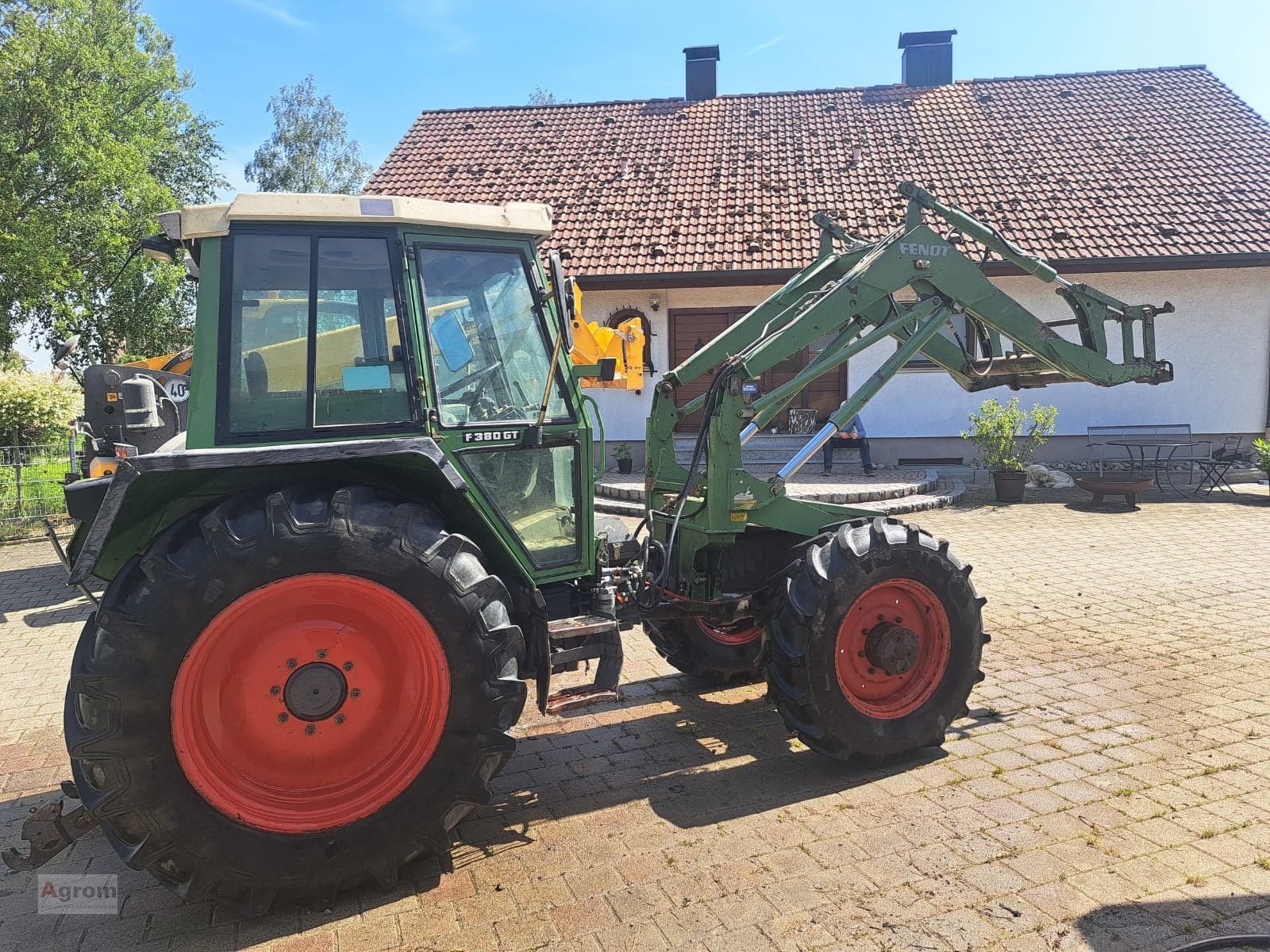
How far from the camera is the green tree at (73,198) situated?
13.8 meters

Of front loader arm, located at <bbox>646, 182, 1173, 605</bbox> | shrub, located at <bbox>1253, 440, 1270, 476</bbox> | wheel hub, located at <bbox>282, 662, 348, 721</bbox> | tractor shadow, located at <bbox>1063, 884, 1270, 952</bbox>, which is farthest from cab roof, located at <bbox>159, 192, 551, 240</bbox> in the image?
shrub, located at <bbox>1253, 440, 1270, 476</bbox>

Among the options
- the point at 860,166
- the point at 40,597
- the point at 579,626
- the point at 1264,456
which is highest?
the point at 860,166

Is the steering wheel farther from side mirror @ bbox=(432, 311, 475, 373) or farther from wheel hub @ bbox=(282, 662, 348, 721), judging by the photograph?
wheel hub @ bbox=(282, 662, 348, 721)

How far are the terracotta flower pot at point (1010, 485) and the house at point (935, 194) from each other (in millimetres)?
2281

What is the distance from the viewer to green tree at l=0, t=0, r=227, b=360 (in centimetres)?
1382

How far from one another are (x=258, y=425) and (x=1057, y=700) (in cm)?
422

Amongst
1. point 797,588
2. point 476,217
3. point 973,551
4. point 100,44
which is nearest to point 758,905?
point 797,588

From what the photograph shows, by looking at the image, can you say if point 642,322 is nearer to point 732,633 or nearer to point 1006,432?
point 1006,432

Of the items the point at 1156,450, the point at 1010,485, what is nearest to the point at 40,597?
the point at 1010,485

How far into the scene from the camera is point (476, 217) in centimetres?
338

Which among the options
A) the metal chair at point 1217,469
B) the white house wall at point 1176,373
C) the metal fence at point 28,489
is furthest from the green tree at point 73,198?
the metal chair at point 1217,469

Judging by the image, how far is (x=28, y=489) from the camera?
1069cm

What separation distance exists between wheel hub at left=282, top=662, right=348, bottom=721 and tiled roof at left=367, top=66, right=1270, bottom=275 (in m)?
10.8

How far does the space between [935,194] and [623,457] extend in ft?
22.6
